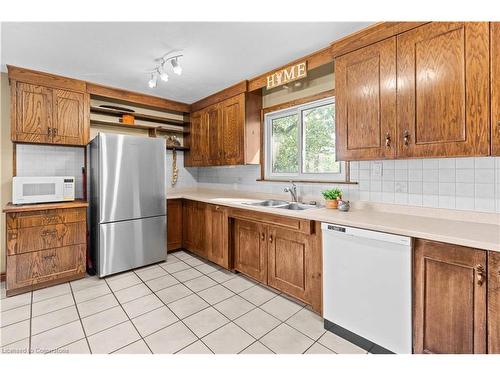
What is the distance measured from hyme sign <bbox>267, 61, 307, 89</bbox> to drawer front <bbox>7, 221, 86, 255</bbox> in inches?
108

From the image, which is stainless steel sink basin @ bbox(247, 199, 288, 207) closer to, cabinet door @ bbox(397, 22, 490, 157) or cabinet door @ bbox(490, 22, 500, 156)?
cabinet door @ bbox(397, 22, 490, 157)

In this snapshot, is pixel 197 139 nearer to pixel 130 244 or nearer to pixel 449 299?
pixel 130 244

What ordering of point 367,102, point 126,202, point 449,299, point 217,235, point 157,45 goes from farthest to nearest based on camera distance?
1. point 217,235
2. point 126,202
3. point 157,45
4. point 367,102
5. point 449,299

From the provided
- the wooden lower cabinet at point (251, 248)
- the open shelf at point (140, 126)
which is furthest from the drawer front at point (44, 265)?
the wooden lower cabinet at point (251, 248)

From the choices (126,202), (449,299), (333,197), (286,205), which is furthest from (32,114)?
(449,299)

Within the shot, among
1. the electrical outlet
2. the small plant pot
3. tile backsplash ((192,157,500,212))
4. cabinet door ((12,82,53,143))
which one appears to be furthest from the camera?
cabinet door ((12,82,53,143))

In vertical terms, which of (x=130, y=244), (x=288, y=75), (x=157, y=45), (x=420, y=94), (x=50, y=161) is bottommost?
(x=130, y=244)

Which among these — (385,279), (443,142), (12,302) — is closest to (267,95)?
(443,142)

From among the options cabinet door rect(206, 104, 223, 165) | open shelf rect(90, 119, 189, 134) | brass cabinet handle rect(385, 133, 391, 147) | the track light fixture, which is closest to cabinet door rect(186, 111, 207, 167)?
cabinet door rect(206, 104, 223, 165)

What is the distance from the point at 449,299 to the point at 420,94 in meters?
1.28

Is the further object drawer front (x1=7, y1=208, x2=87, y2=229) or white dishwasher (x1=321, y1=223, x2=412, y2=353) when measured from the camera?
drawer front (x1=7, y1=208, x2=87, y2=229)

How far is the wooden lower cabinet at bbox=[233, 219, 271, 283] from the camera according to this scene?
2.57 metres

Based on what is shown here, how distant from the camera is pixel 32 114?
2.78 meters

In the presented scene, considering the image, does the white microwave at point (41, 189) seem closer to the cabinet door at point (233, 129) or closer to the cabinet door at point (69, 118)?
the cabinet door at point (69, 118)
